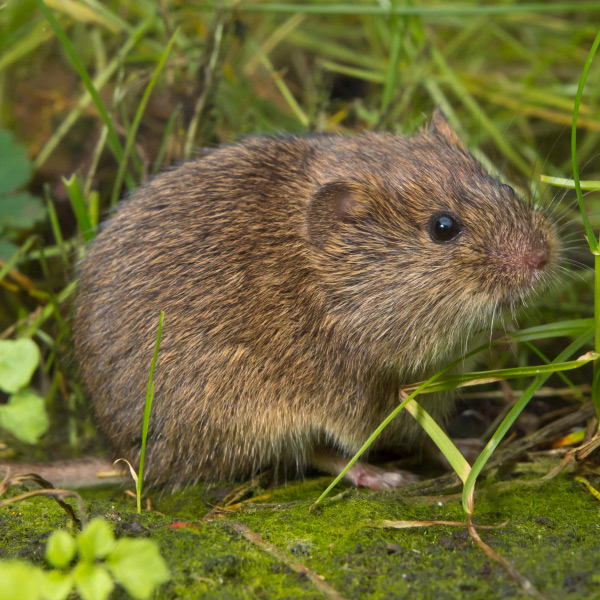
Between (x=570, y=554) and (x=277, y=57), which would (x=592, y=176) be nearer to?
(x=277, y=57)

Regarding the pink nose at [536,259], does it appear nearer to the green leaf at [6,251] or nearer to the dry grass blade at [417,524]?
the dry grass blade at [417,524]

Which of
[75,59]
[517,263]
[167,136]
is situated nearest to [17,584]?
[517,263]

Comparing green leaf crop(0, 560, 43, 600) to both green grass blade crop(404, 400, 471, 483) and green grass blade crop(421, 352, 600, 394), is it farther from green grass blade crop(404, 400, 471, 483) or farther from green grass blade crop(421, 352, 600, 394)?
green grass blade crop(421, 352, 600, 394)

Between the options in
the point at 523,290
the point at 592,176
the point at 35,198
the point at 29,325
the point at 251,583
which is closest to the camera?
the point at 251,583

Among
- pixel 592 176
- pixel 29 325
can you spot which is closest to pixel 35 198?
pixel 29 325

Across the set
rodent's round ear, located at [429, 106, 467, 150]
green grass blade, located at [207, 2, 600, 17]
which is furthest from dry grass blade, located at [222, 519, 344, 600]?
green grass blade, located at [207, 2, 600, 17]

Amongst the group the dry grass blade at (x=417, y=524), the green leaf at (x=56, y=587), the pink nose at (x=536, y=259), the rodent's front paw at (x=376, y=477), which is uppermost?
the green leaf at (x=56, y=587)

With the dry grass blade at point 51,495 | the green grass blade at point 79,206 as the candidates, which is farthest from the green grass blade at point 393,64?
the dry grass blade at point 51,495
